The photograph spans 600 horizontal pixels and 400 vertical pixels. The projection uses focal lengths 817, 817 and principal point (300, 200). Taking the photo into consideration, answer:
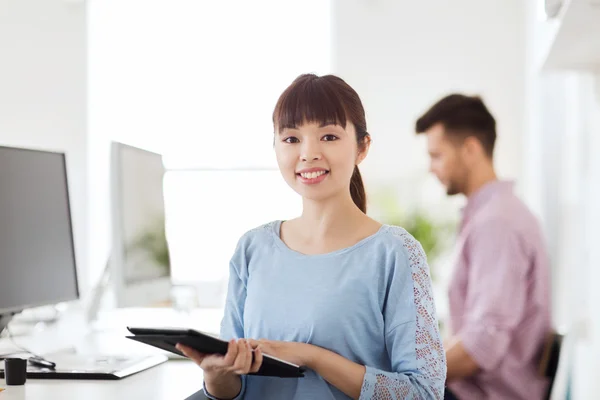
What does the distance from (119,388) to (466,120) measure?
1671 millimetres

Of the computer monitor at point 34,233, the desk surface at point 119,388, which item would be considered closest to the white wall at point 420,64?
the computer monitor at point 34,233

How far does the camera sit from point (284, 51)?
15.8 feet

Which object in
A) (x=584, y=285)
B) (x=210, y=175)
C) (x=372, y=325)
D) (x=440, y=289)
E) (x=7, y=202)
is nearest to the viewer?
(x=372, y=325)

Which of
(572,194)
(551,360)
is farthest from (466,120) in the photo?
(551,360)

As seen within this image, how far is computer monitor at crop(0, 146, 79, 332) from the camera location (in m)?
2.01

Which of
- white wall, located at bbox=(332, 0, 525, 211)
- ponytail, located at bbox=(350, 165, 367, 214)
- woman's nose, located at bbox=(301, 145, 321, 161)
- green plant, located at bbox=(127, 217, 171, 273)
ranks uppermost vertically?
white wall, located at bbox=(332, 0, 525, 211)

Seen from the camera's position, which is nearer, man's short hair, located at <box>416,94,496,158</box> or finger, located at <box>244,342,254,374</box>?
finger, located at <box>244,342,254,374</box>

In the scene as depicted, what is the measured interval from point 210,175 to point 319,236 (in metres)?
3.30

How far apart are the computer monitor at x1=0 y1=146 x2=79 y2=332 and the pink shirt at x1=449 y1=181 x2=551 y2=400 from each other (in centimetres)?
125

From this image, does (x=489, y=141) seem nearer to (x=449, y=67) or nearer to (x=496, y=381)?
(x=496, y=381)

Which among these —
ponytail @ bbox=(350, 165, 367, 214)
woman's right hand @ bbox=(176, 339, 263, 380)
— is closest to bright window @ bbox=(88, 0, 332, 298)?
ponytail @ bbox=(350, 165, 367, 214)

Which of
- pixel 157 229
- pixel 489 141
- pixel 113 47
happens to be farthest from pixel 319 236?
pixel 113 47

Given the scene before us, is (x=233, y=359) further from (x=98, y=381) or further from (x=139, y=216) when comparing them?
(x=139, y=216)

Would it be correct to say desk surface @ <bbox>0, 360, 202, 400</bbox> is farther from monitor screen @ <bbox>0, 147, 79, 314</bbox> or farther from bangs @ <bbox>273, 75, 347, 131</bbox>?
bangs @ <bbox>273, 75, 347, 131</bbox>
